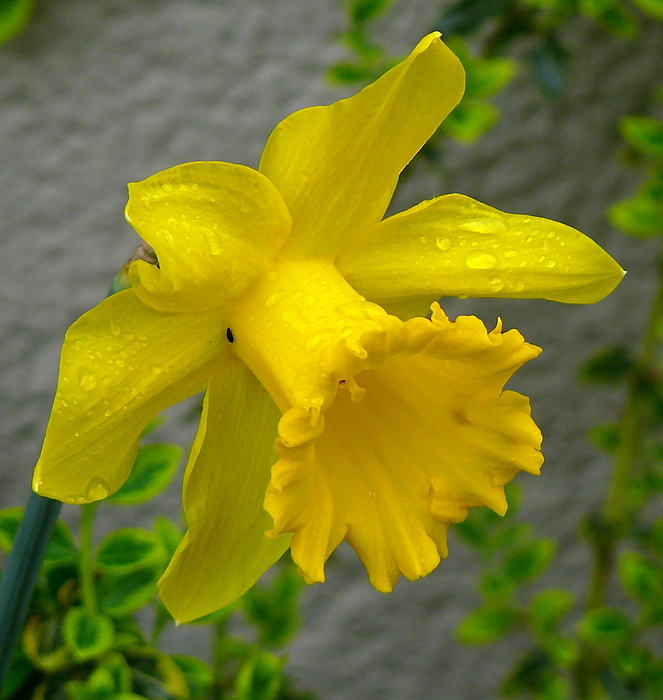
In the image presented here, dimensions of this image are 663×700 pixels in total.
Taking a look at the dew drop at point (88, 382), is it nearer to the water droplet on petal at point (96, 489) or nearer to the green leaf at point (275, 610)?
the water droplet on petal at point (96, 489)

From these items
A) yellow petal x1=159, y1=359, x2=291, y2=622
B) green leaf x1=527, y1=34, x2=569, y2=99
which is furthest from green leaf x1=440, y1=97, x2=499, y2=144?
yellow petal x1=159, y1=359, x2=291, y2=622

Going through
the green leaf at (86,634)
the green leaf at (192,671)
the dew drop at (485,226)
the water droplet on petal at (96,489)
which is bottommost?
the green leaf at (192,671)

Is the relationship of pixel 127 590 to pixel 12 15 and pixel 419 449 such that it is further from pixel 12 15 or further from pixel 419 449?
pixel 12 15

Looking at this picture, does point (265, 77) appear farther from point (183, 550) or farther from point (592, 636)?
point (592, 636)

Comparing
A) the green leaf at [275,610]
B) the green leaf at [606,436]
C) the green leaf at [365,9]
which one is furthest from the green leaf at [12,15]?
the green leaf at [606,436]

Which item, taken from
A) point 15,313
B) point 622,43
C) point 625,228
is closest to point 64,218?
point 15,313
